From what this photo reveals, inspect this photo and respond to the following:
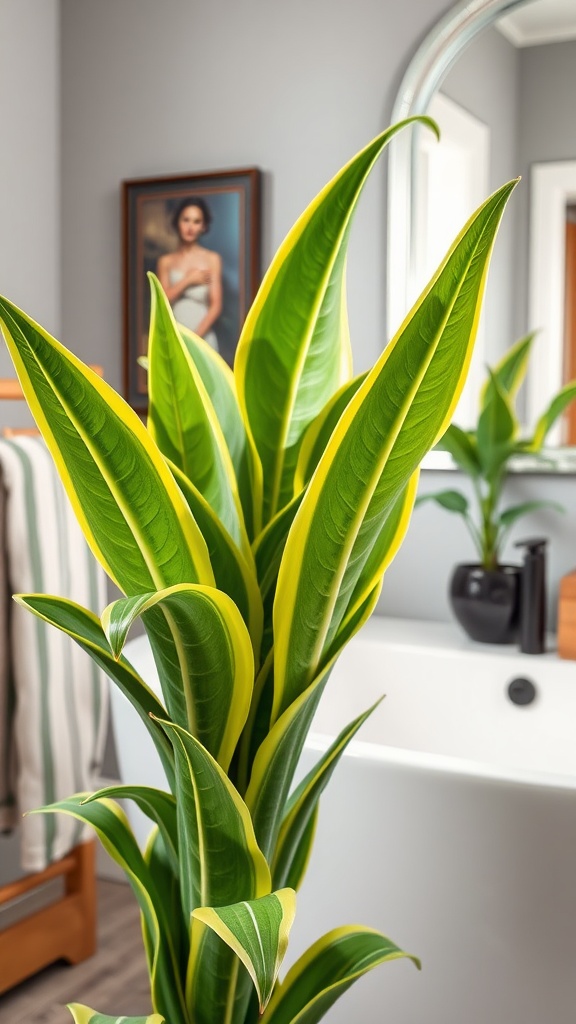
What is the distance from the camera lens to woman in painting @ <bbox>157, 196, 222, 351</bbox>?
6.86ft

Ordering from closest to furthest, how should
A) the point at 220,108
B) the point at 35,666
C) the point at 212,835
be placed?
the point at 212,835 < the point at 35,666 < the point at 220,108

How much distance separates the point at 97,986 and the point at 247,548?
1342 millimetres

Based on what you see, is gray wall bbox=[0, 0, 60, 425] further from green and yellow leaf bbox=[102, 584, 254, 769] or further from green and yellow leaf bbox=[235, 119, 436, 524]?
green and yellow leaf bbox=[102, 584, 254, 769]

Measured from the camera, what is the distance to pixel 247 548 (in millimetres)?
844

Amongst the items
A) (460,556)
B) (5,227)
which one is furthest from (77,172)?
(460,556)

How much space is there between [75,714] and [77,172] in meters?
1.27

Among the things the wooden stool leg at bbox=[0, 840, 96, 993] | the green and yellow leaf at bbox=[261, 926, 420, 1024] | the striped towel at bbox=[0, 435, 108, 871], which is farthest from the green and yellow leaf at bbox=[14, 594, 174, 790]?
the wooden stool leg at bbox=[0, 840, 96, 993]

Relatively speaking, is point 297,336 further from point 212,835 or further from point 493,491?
point 493,491

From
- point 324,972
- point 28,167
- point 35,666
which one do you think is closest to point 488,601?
point 35,666

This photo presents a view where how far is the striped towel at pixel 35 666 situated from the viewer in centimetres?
163

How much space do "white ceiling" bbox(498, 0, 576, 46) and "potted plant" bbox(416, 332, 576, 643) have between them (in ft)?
1.73

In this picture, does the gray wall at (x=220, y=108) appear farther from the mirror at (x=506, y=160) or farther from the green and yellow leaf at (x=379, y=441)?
the green and yellow leaf at (x=379, y=441)

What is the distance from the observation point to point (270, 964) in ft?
2.10

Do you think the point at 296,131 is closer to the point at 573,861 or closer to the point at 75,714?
the point at 75,714
